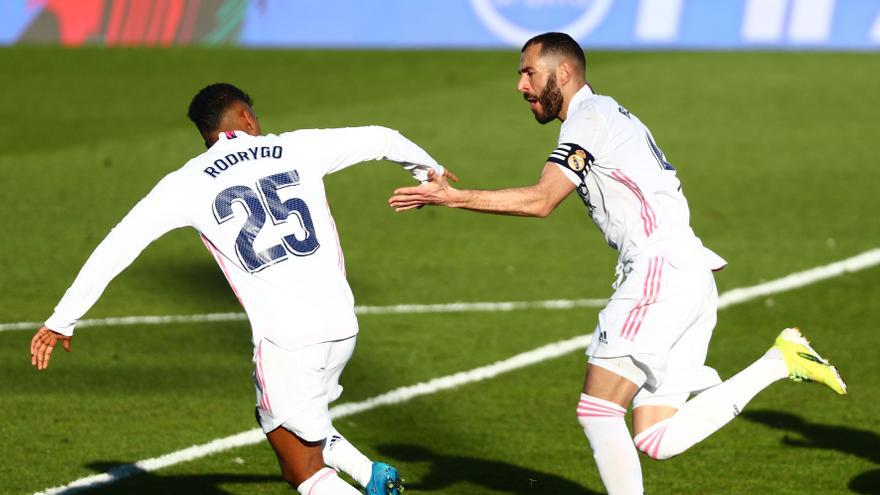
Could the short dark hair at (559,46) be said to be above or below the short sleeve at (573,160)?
above

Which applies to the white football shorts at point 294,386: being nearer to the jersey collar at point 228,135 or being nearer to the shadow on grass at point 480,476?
the jersey collar at point 228,135

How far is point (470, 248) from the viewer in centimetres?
1311

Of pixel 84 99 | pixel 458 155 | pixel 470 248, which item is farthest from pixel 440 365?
pixel 84 99

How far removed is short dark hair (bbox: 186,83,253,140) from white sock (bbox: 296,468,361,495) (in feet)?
4.82

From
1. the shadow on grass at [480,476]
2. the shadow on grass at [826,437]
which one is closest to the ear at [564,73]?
the shadow on grass at [480,476]

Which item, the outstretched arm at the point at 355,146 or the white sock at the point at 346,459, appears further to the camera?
the white sock at the point at 346,459

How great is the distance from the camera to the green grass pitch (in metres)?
8.05

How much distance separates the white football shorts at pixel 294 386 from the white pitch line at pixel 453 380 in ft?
5.79

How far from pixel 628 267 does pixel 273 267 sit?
1.53 metres

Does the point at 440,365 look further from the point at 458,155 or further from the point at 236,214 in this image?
the point at 458,155

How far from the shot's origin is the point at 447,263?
12.6m

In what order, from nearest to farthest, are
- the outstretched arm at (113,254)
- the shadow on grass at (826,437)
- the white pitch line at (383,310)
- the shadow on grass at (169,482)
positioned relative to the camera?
the outstretched arm at (113,254), the shadow on grass at (169,482), the shadow on grass at (826,437), the white pitch line at (383,310)

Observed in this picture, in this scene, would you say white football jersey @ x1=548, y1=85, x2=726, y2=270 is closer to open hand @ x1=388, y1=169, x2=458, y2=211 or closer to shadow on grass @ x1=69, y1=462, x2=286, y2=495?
open hand @ x1=388, y1=169, x2=458, y2=211

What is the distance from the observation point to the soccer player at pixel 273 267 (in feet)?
20.0
